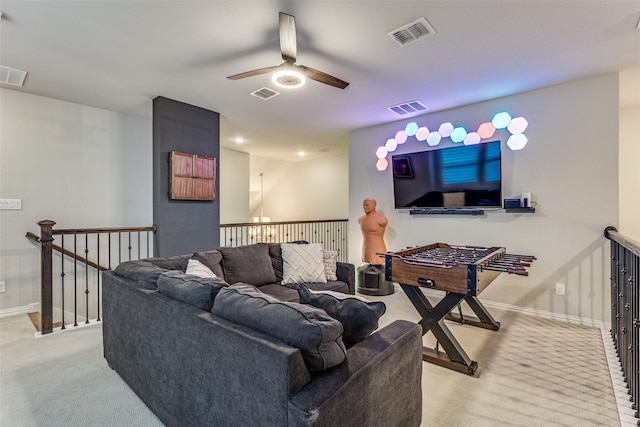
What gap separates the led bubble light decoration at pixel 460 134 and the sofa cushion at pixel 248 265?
265cm

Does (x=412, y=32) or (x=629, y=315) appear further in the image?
(x=412, y=32)

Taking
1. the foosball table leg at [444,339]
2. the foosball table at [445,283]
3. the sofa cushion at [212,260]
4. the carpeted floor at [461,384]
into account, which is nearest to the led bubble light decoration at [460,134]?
the foosball table at [445,283]

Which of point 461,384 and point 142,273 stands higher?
point 142,273

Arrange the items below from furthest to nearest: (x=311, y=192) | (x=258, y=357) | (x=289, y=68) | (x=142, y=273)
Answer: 1. (x=311, y=192)
2. (x=289, y=68)
3. (x=142, y=273)
4. (x=258, y=357)

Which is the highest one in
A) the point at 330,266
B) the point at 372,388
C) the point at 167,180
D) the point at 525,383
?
the point at 167,180

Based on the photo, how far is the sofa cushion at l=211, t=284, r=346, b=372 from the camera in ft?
3.46

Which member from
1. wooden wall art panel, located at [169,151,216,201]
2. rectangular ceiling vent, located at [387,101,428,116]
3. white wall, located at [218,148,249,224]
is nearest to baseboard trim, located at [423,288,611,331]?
rectangular ceiling vent, located at [387,101,428,116]

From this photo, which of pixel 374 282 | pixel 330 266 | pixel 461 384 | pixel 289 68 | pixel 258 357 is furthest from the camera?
pixel 374 282

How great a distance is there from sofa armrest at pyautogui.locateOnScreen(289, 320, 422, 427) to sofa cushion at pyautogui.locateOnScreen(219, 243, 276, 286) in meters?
1.76

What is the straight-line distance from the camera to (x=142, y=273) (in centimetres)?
194

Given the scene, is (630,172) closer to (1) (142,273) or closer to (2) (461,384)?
(2) (461,384)

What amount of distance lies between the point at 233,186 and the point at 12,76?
439 cm

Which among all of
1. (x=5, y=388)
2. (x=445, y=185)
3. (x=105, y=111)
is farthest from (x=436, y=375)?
(x=105, y=111)

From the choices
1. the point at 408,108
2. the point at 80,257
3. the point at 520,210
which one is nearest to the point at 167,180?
the point at 80,257
